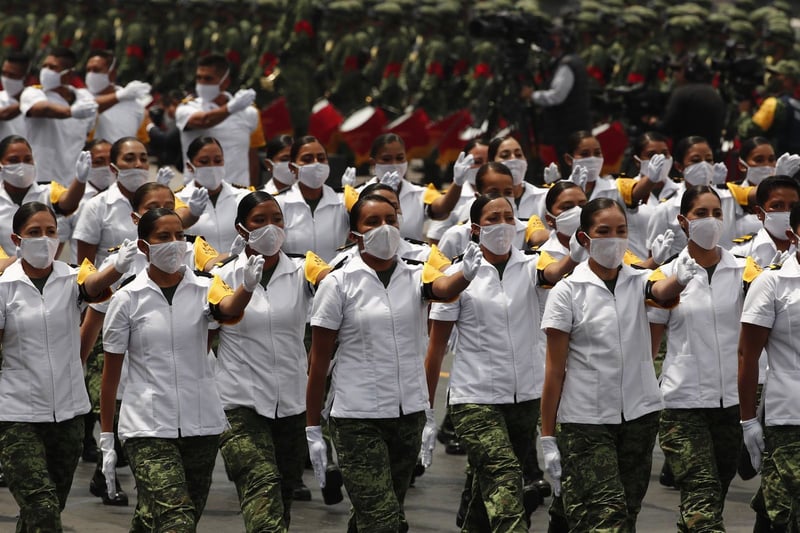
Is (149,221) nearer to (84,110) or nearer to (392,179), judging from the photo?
(392,179)

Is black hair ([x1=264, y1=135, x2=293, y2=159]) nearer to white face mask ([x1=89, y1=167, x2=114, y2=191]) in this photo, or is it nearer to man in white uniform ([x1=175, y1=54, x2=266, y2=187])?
white face mask ([x1=89, y1=167, x2=114, y2=191])

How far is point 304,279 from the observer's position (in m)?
8.36

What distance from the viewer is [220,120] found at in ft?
42.0

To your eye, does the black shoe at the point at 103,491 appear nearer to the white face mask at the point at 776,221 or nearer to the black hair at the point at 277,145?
the black hair at the point at 277,145

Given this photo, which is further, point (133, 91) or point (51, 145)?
point (51, 145)

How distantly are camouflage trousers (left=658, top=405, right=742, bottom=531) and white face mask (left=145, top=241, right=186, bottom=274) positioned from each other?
227cm

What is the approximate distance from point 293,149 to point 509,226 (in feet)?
7.18

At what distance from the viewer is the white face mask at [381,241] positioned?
792cm

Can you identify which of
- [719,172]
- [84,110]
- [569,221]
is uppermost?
[569,221]

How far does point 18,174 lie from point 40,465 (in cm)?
320

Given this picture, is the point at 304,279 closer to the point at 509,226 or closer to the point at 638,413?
the point at 509,226

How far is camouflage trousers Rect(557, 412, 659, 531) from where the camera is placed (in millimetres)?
7551

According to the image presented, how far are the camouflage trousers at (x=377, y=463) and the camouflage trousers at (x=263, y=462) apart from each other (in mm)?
299

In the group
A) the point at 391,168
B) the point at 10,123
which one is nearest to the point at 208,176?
the point at 391,168
